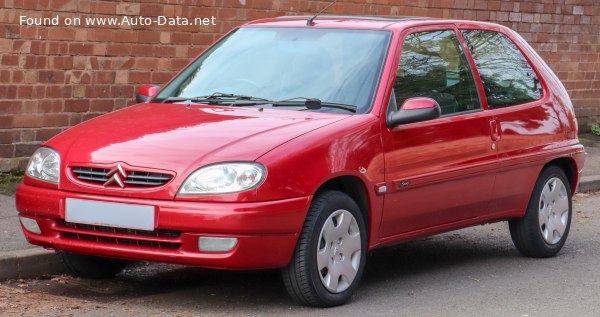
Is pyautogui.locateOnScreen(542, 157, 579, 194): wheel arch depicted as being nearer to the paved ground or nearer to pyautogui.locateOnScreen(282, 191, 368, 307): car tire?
pyautogui.locateOnScreen(282, 191, 368, 307): car tire

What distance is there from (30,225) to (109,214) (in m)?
0.64

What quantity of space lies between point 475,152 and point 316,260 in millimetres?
1804

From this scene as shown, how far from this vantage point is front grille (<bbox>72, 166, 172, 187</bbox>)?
22.1 feet

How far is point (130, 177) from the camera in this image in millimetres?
6785

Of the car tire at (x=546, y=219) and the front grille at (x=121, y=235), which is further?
the car tire at (x=546, y=219)

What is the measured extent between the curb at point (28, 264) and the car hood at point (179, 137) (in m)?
0.92

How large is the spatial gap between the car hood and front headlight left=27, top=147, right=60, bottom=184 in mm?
51

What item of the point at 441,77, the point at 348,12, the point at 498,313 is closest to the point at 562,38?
the point at 348,12

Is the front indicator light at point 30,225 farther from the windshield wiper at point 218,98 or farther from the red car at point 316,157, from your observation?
the windshield wiper at point 218,98

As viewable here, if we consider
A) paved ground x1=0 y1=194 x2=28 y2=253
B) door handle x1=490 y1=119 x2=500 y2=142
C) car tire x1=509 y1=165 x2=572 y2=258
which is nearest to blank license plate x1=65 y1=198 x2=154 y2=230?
paved ground x1=0 y1=194 x2=28 y2=253

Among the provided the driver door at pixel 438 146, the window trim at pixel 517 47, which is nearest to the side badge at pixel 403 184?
the driver door at pixel 438 146

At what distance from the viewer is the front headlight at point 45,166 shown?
7.09 meters

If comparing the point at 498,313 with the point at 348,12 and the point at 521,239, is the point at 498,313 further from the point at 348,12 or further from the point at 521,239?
the point at 348,12

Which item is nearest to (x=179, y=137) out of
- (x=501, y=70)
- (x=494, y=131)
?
(x=494, y=131)
